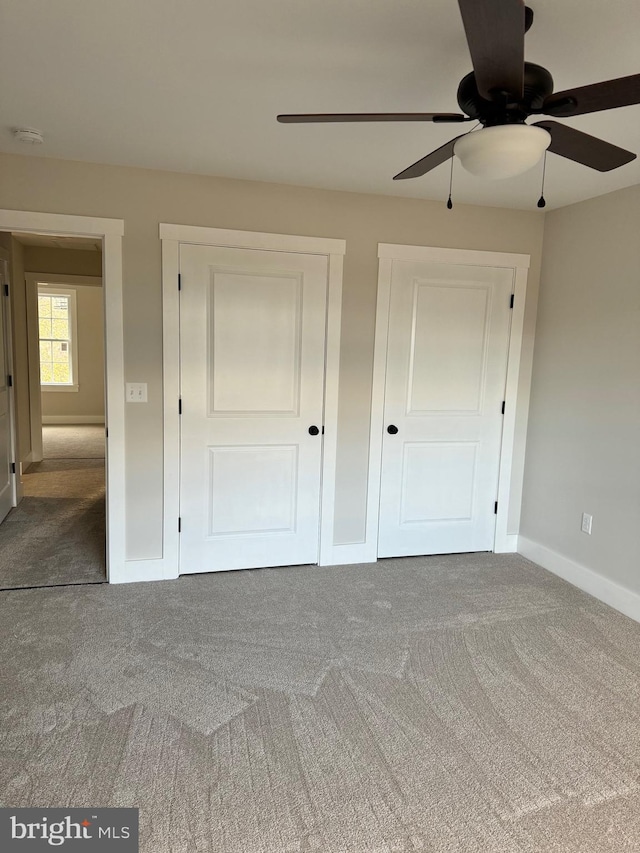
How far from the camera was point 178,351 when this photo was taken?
10.6ft

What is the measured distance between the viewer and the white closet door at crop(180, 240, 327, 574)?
3.27m

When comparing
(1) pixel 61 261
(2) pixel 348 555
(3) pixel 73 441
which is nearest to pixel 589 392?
(2) pixel 348 555

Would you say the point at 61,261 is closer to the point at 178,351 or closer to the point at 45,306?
the point at 45,306

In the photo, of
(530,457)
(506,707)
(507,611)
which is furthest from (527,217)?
(506,707)

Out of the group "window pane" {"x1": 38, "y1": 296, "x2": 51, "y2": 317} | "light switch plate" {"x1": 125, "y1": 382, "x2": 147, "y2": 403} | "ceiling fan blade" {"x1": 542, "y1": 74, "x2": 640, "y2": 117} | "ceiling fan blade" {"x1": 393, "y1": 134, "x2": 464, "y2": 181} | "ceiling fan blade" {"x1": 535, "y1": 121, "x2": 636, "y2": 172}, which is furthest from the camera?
"window pane" {"x1": 38, "y1": 296, "x2": 51, "y2": 317}

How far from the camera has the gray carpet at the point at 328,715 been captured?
1.69 m

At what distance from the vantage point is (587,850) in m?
1.61

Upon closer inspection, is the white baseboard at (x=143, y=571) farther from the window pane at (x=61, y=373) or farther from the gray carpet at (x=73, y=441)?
the window pane at (x=61, y=373)

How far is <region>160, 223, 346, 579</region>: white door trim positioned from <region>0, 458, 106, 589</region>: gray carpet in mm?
605

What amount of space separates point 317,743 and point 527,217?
11.1ft

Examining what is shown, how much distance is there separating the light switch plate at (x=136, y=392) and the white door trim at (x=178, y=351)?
0.12 m

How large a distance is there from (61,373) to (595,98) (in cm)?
912

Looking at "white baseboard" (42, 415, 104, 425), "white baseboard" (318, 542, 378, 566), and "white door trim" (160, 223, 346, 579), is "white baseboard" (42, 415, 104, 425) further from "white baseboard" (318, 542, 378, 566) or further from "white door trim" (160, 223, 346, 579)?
"white baseboard" (318, 542, 378, 566)

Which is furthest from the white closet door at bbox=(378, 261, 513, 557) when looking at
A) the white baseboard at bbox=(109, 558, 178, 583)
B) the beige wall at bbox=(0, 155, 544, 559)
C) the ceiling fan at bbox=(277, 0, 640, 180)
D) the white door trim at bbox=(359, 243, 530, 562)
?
the ceiling fan at bbox=(277, 0, 640, 180)
